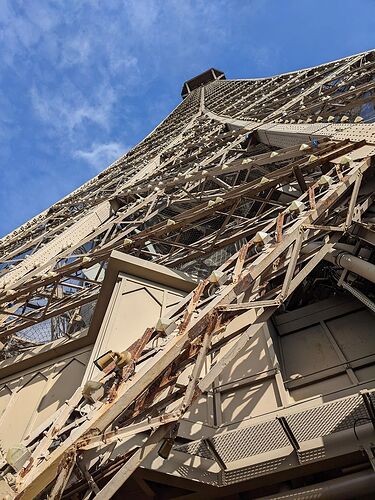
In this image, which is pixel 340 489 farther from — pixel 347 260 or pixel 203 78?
pixel 203 78

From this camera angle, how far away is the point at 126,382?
122 inches

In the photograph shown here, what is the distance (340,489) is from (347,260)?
2.36 metres

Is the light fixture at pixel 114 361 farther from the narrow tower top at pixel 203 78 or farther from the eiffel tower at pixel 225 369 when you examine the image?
the narrow tower top at pixel 203 78

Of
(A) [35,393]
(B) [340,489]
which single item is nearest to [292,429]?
(B) [340,489]

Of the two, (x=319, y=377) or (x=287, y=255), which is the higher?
(x=287, y=255)

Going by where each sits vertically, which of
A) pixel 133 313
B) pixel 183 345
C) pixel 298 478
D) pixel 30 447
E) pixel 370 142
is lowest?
pixel 30 447

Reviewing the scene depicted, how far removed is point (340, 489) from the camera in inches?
141

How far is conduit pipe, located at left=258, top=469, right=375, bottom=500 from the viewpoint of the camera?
11.6 feet

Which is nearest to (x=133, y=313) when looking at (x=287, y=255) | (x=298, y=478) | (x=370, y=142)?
(x=287, y=255)

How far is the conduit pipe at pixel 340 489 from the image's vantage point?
354cm

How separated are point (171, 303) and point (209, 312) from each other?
2324mm

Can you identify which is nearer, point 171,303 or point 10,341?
point 171,303

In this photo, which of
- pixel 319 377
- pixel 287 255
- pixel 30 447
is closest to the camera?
pixel 30 447

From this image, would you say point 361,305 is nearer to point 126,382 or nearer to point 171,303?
point 171,303
